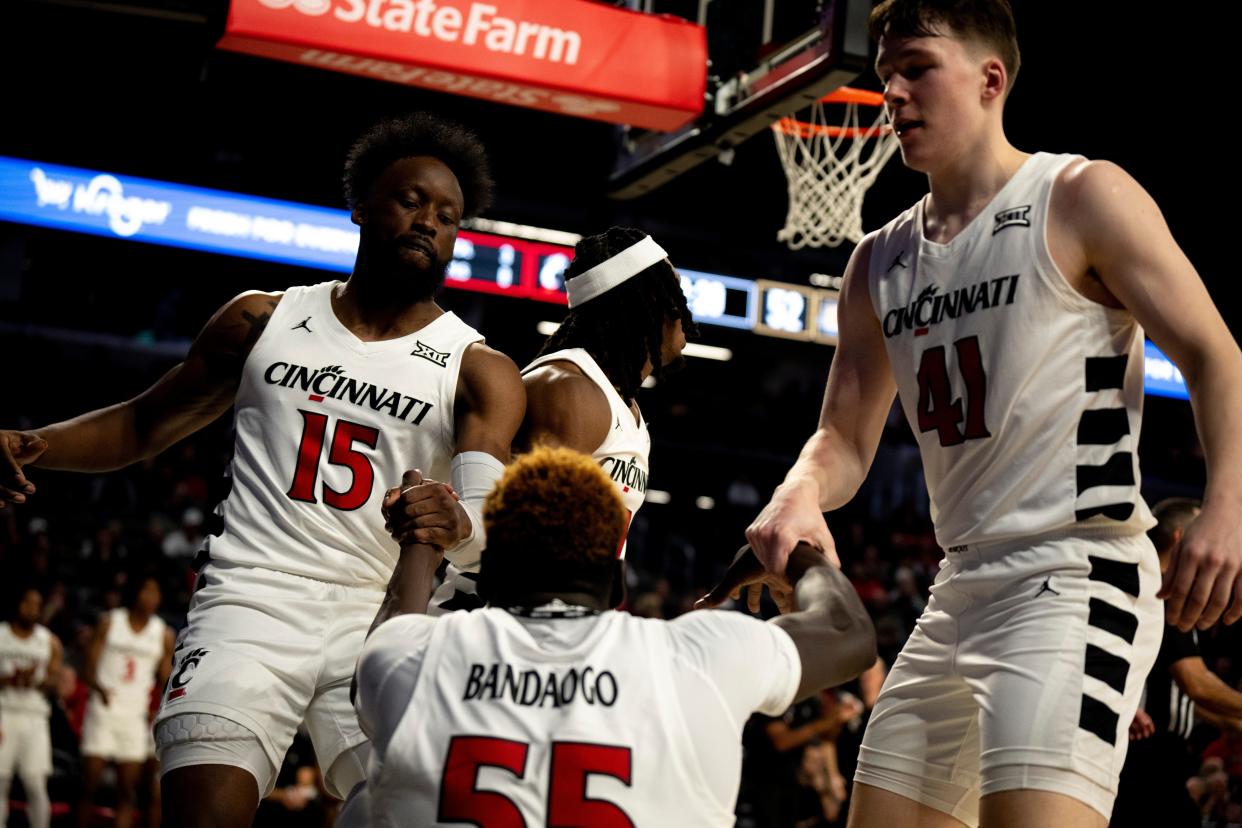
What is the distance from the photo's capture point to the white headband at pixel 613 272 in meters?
4.34

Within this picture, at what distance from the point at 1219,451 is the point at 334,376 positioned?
2.22 meters

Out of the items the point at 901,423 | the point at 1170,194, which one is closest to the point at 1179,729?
the point at 1170,194

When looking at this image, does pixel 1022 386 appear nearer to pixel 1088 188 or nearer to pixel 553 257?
pixel 1088 188

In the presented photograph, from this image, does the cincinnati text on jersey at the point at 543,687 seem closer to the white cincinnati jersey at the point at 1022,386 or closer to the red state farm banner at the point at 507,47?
the white cincinnati jersey at the point at 1022,386

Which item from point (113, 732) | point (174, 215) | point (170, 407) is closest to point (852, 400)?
point (170, 407)

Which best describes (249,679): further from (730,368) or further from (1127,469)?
(730,368)

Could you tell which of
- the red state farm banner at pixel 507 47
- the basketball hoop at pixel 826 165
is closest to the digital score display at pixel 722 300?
the basketball hoop at pixel 826 165

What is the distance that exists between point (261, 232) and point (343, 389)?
8708 millimetres

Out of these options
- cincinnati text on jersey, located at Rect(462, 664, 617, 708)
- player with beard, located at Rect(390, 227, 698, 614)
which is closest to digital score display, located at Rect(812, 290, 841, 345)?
player with beard, located at Rect(390, 227, 698, 614)

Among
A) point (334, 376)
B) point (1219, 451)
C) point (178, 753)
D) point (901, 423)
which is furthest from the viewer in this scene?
point (901, 423)

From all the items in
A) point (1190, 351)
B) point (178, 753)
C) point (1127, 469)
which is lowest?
point (178, 753)

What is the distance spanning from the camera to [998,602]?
2805 millimetres

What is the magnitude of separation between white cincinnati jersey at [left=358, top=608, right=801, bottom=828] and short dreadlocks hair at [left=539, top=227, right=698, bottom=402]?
1.84 m

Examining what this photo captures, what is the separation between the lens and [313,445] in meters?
3.65
